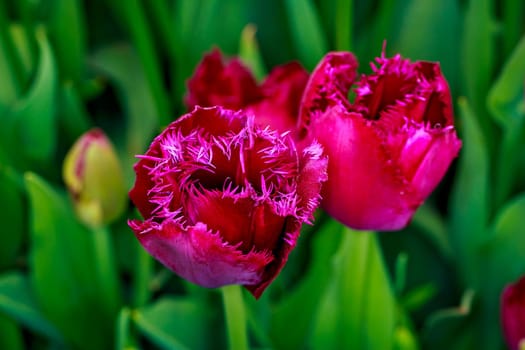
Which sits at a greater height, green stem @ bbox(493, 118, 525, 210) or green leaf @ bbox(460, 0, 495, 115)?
green leaf @ bbox(460, 0, 495, 115)

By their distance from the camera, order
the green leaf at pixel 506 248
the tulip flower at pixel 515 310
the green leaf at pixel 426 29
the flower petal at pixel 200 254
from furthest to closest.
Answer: the green leaf at pixel 426 29 < the green leaf at pixel 506 248 < the tulip flower at pixel 515 310 < the flower petal at pixel 200 254

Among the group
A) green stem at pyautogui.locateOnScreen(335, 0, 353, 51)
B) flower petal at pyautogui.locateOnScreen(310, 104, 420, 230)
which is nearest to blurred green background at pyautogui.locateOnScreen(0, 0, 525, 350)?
green stem at pyautogui.locateOnScreen(335, 0, 353, 51)

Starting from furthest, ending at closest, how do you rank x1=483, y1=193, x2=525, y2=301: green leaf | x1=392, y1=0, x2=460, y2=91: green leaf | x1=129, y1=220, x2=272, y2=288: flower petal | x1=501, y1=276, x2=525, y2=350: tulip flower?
1. x1=392, y1=0, x2=460, y2=91: green leaf
2. x1=483, y1=193, x2=525, y2=301: green leaf
3. x1=501, y1=276, x2=525, y2=350: tulip flower
4. x1=129, y1=220, x2=272, y2=288: flower petal

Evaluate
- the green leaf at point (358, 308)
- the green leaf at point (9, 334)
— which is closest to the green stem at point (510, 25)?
the green leaf at point (358, 308)

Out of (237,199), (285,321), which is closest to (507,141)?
(285,321)

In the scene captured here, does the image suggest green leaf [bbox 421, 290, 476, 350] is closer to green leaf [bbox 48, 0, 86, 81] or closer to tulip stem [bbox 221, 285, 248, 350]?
tulip stem [bbox 221, 285, 248, 350]

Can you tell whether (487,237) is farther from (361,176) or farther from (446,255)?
(361,176)

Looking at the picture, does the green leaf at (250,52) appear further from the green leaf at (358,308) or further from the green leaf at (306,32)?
the green leaf at (358,308)

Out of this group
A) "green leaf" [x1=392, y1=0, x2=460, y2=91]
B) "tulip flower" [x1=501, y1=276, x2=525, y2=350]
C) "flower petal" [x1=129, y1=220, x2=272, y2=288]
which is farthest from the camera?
"green leaf" [x1=392, y1=0, x2=460, y2=91]
